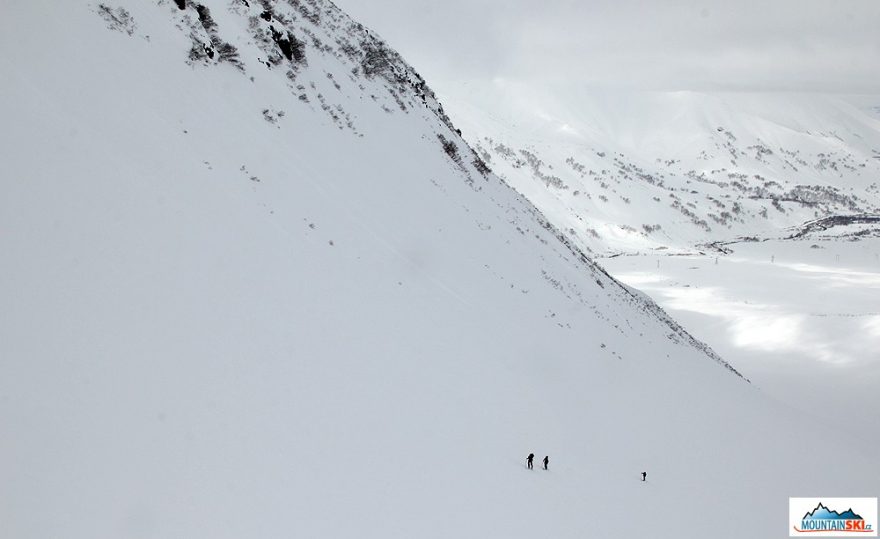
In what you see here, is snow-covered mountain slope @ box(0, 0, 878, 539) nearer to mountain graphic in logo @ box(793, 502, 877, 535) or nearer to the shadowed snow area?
mountain graphic in logo @ box(793, 502, 877, 535)

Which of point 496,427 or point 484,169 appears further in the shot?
point 484,169

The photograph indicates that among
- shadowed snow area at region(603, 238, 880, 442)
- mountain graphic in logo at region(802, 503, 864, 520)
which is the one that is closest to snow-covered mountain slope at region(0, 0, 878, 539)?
mountain graphic in logo at region(802, 503, 864, 520)

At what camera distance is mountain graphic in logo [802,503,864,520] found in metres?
19.6

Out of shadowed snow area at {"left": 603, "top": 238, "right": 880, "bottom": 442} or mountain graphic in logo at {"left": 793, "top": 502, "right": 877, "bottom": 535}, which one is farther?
shadowed snow area at {"left": 603, "top": 238, "right": 880, "bottom": 442}

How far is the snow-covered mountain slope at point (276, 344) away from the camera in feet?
27.5

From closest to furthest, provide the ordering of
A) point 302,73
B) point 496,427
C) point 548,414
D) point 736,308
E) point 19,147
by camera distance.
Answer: point 19,147 < point 496,427 < point 548,414 < point 302,73 < point 736,308

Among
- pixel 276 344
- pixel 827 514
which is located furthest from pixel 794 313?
pixel 276 344

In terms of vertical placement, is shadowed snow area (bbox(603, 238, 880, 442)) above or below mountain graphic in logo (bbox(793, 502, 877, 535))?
above

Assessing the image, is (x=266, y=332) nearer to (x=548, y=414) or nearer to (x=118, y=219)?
(x=118, y=219)

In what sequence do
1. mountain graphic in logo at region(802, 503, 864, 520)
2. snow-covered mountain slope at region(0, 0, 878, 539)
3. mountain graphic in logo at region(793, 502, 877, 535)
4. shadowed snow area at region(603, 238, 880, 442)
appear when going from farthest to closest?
shadowed snow area at region(603, 238, 880, 442)
mountain graphic in logo at region(802, 503, 864, 520)
mountain graphic in logo at region(793, 502, 877, 535)
snow-covered mountain slope at region(0, 0, 878, 539)

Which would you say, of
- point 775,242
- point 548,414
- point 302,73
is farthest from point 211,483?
point 775,242

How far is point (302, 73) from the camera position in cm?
2678

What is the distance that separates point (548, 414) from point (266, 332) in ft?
34.3

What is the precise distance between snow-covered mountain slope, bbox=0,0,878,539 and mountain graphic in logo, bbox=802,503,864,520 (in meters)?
0.96
